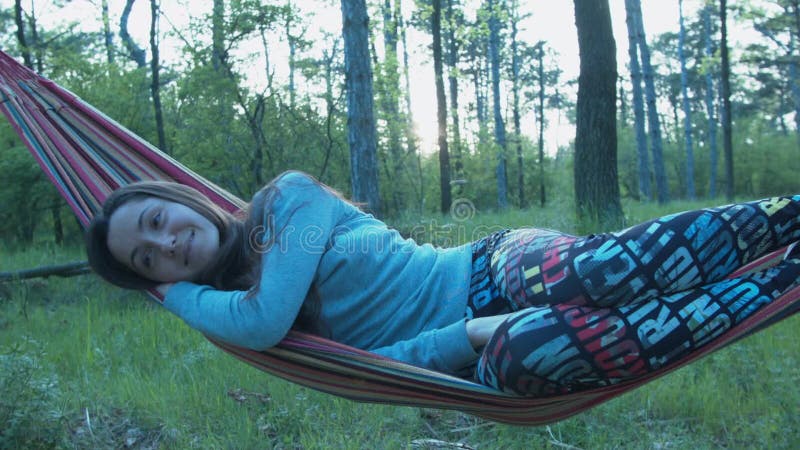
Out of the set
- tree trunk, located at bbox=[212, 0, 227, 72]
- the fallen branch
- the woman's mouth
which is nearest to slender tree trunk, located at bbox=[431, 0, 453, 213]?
tree trunk, located at bbox=[212, 0, 227, 72]

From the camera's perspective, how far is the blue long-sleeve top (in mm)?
1467

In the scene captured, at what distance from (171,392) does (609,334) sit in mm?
1836

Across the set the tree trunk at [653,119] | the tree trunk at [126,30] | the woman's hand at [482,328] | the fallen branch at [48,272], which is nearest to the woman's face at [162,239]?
the woman's hand at [482,328]

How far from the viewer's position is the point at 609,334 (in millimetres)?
1355

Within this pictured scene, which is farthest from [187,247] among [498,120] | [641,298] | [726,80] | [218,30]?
[498,120]

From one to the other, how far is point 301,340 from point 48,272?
3873 millimetres

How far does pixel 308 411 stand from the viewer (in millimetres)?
2371

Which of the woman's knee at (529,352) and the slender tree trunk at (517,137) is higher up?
the slender tree trunk at (517,137)

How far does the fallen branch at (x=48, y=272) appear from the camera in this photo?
14.8ft

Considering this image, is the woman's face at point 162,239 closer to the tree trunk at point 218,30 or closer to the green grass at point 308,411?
the green grass at point 308,411

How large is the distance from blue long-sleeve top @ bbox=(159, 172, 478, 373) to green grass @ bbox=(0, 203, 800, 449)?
579 millimetres

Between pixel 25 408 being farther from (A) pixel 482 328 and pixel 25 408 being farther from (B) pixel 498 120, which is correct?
(B) pixel 498 120

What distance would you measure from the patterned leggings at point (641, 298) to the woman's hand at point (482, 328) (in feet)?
0.22

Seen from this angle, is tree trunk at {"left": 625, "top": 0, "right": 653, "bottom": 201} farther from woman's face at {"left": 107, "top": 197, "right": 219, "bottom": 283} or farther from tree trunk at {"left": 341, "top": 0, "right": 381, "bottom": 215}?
woman's face at {"left": 107, "top": 197, "right": 219, "bottom": 283}
